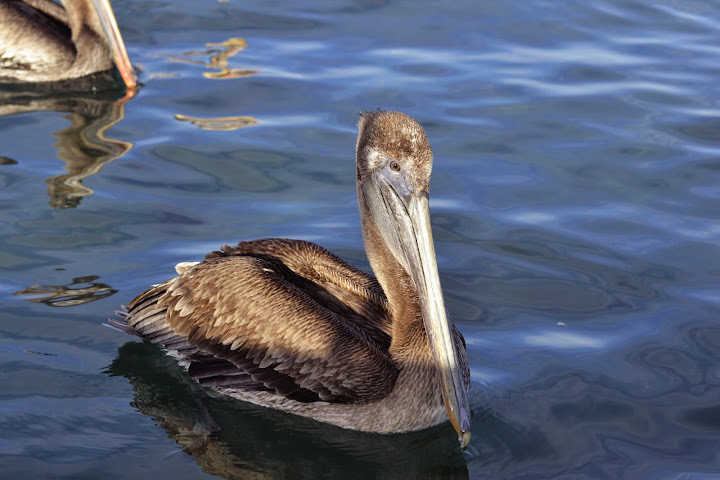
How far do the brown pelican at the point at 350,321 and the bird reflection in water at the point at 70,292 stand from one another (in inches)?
34.6

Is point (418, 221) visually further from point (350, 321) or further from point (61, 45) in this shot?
point (61, 45)

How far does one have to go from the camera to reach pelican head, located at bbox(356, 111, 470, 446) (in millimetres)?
5105

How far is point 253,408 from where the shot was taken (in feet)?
18.8

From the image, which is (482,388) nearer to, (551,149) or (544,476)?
(544,476)

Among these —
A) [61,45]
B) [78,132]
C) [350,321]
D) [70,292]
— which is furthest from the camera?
[61,45]

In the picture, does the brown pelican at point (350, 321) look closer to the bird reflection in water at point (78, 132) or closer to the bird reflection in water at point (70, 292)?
the bird reflection in water at point (70, 292)

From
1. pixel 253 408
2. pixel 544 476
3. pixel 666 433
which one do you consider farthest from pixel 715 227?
pixel 253 408

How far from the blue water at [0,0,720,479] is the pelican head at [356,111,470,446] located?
0.49 metres

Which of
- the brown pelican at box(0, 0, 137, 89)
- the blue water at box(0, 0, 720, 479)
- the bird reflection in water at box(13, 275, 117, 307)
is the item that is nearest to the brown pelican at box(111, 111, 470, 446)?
the blue water at box(0, 0, 720, 479)

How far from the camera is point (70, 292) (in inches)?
264

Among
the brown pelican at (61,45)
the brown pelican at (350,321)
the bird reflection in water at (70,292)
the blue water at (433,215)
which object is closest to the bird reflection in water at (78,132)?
the blue water at (433,215)

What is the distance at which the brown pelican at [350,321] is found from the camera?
514cm

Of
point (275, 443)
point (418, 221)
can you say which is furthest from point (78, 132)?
point (418, 221)

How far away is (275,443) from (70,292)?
1972mm
